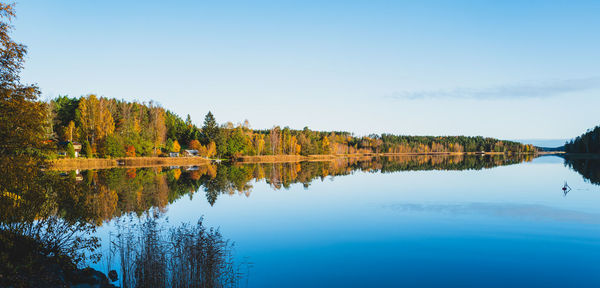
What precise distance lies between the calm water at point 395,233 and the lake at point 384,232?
61mm

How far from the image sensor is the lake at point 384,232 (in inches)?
511

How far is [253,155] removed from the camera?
113m

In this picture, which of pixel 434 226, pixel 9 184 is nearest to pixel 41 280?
pixel 9 184

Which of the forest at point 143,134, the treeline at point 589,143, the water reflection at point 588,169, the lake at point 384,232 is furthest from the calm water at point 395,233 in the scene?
the treeline at point 589,143

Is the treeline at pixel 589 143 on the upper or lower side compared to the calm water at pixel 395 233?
upper

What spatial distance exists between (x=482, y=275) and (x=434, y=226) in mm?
7732

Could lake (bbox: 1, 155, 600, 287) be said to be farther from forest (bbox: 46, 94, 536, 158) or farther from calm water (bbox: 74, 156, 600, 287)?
forest (bbox: 46, 94, 536, 158)

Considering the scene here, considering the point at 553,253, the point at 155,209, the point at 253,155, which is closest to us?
the point at 553,253

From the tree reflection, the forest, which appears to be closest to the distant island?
the forest

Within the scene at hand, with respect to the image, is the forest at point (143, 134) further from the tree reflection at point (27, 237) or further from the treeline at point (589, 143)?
the treeline at point (589, 143)

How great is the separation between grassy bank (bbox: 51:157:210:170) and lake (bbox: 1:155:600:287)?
2977 cm

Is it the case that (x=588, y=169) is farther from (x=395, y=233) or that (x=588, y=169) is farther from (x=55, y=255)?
(x=55, y=255)

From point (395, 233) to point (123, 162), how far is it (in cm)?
6987

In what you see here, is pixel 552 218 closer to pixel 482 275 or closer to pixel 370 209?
pixel 370 209
